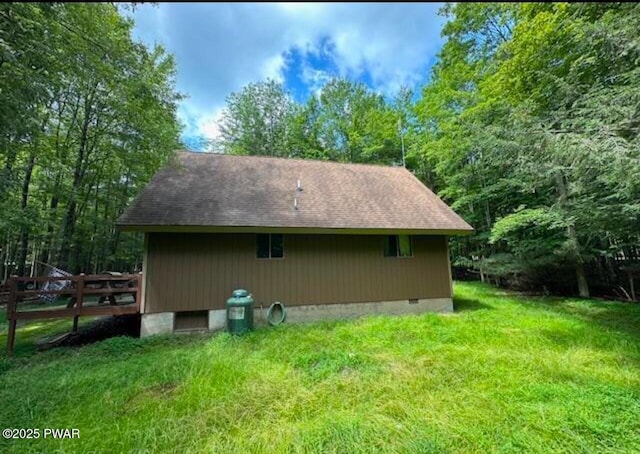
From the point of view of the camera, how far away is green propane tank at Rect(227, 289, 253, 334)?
673 cm

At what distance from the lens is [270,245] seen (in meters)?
8.05

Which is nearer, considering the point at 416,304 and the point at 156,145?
the point at 156,145

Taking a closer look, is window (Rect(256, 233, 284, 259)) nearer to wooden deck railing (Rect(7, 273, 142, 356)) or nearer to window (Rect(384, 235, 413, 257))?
wooden deck railing (Rect(7, 273, 142, 356))

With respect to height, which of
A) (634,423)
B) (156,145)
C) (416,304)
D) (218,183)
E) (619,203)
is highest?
(156,145)

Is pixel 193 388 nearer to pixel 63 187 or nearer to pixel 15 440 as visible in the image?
pixel 15 440

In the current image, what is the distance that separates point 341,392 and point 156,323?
16.0 ft

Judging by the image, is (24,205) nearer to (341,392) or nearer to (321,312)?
→ (321,312)

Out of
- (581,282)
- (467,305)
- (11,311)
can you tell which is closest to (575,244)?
(581,282)

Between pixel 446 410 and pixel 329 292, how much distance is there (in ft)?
15.9

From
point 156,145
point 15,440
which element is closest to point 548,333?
point 15,440

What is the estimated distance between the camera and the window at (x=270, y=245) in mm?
7969

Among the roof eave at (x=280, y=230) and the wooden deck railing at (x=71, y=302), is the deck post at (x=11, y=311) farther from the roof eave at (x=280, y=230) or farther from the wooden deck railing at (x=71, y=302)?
the roof eave at (x=280, y=230)

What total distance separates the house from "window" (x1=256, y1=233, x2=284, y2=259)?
25 millimetres

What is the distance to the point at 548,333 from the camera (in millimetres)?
6309
